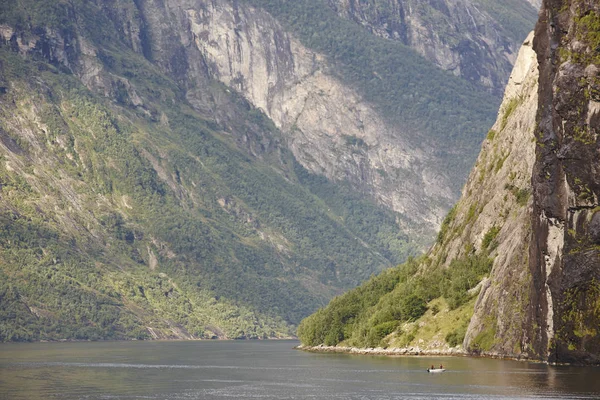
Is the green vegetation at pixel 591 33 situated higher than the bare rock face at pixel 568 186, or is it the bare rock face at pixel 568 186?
the green vegetation at pixel 591 33

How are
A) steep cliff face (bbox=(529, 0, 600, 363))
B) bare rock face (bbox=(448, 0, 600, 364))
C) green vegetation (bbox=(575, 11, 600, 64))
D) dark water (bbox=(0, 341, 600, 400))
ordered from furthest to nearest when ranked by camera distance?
green vegetation (bbox=(575, 11, 600, 64))
bare rock face (bbox=(448, 0, 600, 364))
steep cliff face (bbox=(529, 0, 600, 363))
dark water (bbox=(0, 341, 600, 400))

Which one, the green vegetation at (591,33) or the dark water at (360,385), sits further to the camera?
the green vegetation at (591,33)

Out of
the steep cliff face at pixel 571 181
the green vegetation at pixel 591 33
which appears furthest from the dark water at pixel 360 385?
the green vegetation at pixel 591 33

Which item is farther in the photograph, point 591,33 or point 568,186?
point 568,186

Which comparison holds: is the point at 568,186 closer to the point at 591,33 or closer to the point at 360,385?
the point at 591,33

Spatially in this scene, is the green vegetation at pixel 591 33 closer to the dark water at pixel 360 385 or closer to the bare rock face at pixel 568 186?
the bare rock face at pixel 568 186

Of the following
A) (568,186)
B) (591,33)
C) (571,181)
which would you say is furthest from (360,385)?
(591,33)

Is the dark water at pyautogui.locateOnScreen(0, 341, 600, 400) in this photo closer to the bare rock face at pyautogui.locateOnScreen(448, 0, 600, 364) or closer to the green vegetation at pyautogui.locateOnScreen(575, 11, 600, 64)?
the bare rock face at pyautogui.locateOnScreen(448, 0, 600, 364)

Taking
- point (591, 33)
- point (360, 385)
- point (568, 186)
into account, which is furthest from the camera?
point (360, 385)

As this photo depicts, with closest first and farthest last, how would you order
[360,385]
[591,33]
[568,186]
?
[591,33], [568,186], [360,385]

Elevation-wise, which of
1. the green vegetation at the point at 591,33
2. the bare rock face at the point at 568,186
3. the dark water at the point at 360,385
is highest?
the green vegetation at the point at 591,33

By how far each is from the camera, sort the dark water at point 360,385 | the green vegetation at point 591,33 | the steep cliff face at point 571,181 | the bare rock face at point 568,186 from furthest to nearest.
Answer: the green vegetation at point 591,33 → the bare rock face at point 568,186 → the steep cliff face at point 571,181 → the dark water at point 360,385

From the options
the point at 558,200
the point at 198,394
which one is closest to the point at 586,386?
the point at 558,200

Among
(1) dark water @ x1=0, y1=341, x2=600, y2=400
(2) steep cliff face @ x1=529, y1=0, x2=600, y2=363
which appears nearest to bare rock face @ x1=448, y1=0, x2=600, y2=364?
(2) steep cliff face @ x1=529, y1=0, x2=600, y2=363
